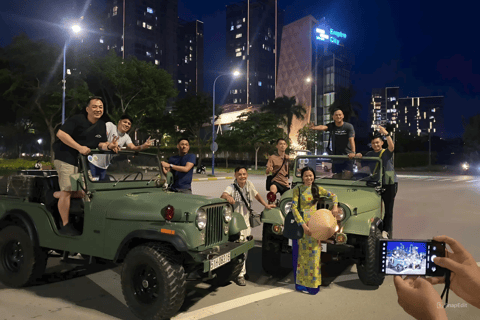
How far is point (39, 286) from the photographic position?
478 cm

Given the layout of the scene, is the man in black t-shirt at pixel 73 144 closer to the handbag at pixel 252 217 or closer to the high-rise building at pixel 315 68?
the handbag at pixel 252 217

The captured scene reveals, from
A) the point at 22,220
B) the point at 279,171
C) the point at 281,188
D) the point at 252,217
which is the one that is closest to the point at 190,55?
the point at 279,171

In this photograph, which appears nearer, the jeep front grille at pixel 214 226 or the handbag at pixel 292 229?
the jeep front grille at pixel 214 226

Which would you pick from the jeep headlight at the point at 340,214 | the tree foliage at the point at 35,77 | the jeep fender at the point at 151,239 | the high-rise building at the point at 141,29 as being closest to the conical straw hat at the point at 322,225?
the jeep headlight at the point at 340,214

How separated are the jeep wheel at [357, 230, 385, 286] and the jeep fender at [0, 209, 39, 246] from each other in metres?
4.25

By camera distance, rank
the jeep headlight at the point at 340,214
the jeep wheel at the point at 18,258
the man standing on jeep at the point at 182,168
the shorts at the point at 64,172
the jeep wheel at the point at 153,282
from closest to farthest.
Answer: the jeep wheel at the point at 153,282
the shorts at the point at 64,172
the jeep wheel at the point at 18,258
the jeep headlight at the point at 340,214
the man standing on jeep at the point at 182,168

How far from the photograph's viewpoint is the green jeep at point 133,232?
12.0 ft

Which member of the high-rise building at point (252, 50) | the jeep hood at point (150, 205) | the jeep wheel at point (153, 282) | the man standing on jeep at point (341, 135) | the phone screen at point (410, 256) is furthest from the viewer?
the high-rise building at point (252, 50)

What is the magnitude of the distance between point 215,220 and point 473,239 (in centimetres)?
673

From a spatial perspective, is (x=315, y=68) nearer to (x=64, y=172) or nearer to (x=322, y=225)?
(x=322, y=225)

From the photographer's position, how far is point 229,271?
15.6 feet

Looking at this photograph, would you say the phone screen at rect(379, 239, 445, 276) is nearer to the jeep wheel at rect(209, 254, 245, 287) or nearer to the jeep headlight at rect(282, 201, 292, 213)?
the jeep wheel at rect(209, 254, 245, 287)

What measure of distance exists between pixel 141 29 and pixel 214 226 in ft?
434

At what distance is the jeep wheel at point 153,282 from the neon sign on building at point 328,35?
72.2 m
